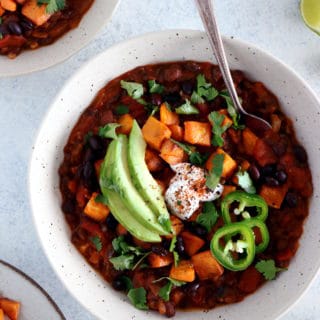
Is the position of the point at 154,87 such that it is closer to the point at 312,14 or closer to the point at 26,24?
the point at 26,24

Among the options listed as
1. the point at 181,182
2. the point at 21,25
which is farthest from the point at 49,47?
the point at 181,182

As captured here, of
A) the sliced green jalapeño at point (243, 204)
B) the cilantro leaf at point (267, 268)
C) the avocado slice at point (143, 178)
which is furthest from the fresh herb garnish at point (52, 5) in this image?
the cilantro leaf at point (267, 268)

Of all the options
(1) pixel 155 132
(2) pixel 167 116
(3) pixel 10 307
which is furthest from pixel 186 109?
(3) pixel 10 307

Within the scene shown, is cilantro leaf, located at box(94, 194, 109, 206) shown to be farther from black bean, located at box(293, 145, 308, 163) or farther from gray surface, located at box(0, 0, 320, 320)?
black bean, located at box(293, 145, 308, 163)

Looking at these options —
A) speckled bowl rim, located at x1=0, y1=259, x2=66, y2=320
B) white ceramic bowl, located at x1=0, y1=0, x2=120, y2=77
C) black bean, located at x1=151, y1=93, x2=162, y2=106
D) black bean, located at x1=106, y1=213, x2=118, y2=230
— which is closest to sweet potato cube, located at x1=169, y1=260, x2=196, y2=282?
black bean, located at x1=106, y1=213, x2=118, y2=230

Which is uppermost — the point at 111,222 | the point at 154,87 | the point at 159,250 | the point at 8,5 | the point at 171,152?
the point at 8,5

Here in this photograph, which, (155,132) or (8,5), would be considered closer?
(155,132)

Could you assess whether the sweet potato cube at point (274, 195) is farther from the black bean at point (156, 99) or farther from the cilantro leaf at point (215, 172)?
the black bean at point (156, 99)
